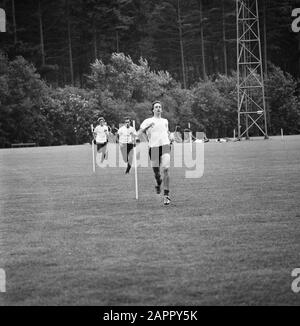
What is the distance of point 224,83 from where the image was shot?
301 ft

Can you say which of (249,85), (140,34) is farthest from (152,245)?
(140,34)

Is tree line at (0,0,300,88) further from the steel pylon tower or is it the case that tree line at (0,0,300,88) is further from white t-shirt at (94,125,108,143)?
white t-shirt at (94,125,108,143)

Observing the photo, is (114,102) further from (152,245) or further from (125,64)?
(152,245)

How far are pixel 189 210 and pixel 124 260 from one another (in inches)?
209

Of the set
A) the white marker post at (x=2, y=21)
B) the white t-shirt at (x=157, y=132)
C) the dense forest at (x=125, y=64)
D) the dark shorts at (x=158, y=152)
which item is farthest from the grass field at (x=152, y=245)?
the white marker post at (x=2, y=21)

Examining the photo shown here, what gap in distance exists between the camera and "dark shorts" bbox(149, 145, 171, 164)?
53.5 feet

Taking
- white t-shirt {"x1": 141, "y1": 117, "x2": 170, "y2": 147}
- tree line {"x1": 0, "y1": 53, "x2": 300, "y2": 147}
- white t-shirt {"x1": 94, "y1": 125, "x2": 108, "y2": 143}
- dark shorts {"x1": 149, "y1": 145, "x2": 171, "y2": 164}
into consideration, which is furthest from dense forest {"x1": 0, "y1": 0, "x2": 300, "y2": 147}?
white t-shirt {"x1": 141, "y1": 117, "x2": 170, "y2": 147}

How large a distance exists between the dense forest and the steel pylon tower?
2.98 m

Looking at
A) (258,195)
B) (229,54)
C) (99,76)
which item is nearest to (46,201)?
(258,195)

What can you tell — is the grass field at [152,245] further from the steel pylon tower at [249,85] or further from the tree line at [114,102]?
the tree line at [114,102]

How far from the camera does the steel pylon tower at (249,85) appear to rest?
63.2 metres

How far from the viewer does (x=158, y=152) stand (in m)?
16.5

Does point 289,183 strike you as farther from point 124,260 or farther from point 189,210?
point 124,260
